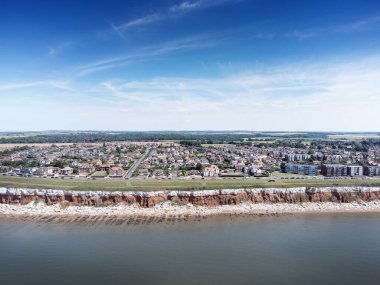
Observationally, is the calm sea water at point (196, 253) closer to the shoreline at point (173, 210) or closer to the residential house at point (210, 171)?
the shoreline at point (173, 210)

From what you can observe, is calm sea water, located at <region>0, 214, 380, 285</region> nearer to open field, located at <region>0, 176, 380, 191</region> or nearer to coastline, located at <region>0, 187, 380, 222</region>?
Answer: coastline, located at <region>0, 187, 380, 222</region>

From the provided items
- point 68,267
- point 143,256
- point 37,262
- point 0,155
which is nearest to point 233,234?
point 143,256

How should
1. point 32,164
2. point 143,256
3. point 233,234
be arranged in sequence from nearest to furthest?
point 143,256 < point 233,234 < point 32,164

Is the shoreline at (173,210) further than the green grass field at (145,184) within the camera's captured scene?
No

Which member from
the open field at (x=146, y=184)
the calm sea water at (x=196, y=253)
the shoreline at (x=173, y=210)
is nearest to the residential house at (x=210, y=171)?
the open field at (x=146, y=184)

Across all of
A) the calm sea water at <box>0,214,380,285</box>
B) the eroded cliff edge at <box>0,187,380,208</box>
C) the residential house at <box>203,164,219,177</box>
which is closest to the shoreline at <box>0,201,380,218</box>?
the eroded cliff edge at <box>0,187,380,208</box>

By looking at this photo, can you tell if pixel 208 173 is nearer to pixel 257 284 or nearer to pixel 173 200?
pixel 173 200

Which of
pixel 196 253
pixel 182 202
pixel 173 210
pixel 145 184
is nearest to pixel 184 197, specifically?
pixel 182 202
